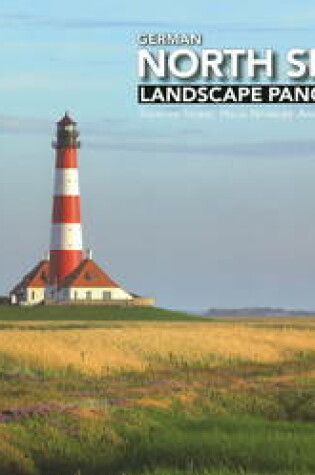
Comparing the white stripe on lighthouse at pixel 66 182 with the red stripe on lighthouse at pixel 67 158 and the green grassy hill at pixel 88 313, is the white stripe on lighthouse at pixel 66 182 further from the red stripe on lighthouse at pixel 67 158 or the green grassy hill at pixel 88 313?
the green grassy hill at pixel 88 313

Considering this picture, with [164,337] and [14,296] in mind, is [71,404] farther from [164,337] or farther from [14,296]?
[14,296]

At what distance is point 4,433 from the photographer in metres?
24.8

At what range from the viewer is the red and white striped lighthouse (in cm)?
9569

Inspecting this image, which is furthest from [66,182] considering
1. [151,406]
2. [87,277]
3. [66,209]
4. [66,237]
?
[151,406]

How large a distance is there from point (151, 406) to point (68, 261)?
69583 millimetres

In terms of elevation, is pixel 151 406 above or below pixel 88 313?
below

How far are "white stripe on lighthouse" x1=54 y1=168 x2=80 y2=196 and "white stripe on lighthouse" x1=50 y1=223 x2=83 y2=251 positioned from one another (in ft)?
7.15

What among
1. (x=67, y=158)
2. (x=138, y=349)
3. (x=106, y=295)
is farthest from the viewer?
(x=106, y=295)

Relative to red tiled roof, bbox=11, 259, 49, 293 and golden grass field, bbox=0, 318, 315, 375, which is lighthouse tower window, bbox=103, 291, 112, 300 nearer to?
red tiled roof, bbox=11, 259, 49, 293

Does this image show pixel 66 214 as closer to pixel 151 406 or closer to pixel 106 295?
pixel 106 295

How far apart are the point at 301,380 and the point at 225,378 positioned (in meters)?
2.49

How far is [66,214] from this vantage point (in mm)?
95688

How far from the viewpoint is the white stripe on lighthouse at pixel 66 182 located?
315 ft

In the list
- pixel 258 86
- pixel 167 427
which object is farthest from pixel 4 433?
pixel 258 86
